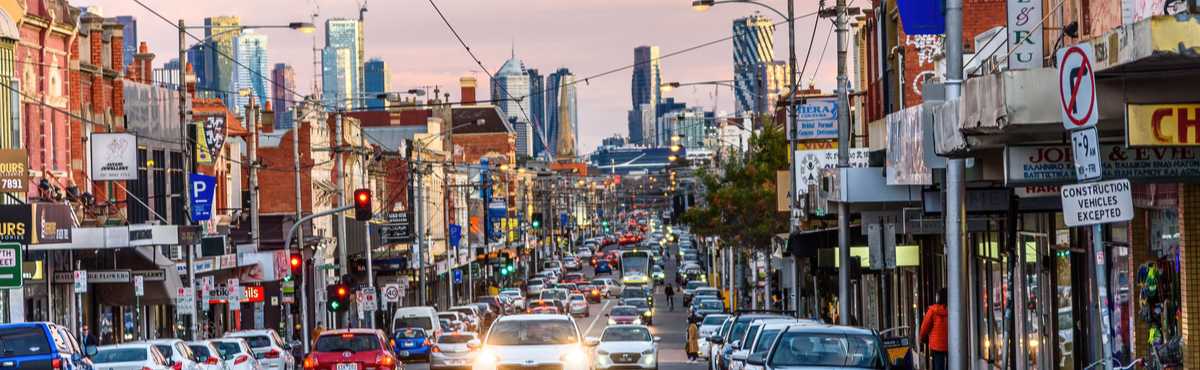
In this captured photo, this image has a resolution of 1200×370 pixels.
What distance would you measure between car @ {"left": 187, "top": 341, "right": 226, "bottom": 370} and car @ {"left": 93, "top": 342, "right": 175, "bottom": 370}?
3523 millimetres

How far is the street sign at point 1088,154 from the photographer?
13.6 meters

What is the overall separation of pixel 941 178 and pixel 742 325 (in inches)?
473

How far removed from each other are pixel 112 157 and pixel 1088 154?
3629 cm

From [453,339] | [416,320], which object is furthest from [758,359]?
[416,320]

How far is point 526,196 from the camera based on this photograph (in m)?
173

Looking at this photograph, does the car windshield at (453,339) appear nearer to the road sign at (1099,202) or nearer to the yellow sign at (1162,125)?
the yellow sign at (1162,125)

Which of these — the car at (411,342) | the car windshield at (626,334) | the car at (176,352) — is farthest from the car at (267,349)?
the car at (411,342)

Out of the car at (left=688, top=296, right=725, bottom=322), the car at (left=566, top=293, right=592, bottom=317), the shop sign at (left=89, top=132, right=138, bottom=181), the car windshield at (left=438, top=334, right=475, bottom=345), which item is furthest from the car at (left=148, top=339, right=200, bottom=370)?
the car at (left=566, top=293, right=592, bottom=317)

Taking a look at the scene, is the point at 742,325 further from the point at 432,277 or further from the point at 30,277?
the point at 432,277

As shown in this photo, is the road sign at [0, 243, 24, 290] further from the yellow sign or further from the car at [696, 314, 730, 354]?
the yellow sign

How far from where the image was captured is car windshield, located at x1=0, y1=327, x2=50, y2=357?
25984mm

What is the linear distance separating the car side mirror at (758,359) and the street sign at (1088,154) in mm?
8651

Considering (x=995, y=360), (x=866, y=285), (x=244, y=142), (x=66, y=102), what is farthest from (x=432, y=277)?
(x=995, y=360)

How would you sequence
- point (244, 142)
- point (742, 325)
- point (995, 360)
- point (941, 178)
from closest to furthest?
1. point (941, 178)
2. point (995, 360)
3. point (742, 325)
4. point (244, 142)
